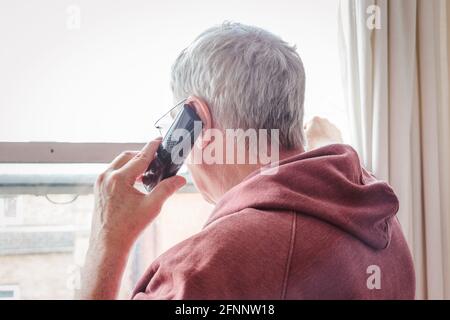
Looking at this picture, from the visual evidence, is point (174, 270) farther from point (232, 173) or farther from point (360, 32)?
point (360, 32)

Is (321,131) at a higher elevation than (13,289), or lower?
higher

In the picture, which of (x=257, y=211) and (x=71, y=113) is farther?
(x=71, y=113)

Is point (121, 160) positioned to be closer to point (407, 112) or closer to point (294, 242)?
point (294, 242)

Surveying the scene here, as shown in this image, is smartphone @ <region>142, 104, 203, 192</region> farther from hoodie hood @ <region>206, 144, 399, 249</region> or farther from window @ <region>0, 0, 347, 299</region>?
window @ <region>0, 0, 347, 299</region>

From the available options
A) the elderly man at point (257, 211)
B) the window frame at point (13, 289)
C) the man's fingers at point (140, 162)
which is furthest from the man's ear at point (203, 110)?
the window frame at point (13, 289)

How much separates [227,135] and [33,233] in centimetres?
63

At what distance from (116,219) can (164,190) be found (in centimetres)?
11

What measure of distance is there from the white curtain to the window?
124mm

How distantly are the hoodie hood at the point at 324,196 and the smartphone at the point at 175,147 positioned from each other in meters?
0.15

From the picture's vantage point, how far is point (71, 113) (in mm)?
1197

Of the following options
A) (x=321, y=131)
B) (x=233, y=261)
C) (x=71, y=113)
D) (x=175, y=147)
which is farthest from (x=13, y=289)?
(x=321, y=131)

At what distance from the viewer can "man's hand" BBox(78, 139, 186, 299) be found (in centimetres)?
83

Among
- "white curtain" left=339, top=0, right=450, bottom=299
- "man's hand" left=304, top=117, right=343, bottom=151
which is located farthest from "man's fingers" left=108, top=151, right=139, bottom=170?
"white curtain" left=339, top=0, right=450, bottom=299

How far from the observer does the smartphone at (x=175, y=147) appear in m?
0.85
